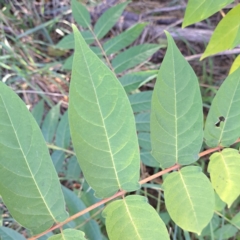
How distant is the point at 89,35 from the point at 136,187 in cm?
93

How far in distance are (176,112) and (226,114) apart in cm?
14

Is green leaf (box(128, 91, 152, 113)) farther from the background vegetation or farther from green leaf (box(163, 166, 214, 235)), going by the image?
green leaf (box(163, 166, 214, 235))

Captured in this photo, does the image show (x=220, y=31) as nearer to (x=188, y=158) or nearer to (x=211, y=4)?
(x=211, y=4)

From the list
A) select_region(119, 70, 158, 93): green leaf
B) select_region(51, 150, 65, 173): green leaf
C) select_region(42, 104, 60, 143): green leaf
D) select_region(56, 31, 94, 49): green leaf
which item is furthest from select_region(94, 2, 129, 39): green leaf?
select_region(51, 150, 65, 173): green leaf

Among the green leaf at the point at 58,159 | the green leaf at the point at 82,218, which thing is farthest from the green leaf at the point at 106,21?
the green leaf at the point at 82,218

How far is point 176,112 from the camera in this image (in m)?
0.76

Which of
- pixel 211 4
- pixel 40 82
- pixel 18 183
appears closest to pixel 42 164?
pixel 18 183

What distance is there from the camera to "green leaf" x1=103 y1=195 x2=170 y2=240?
0.72 m

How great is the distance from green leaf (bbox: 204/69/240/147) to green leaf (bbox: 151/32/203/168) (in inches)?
2.9

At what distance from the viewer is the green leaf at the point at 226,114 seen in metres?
0.79

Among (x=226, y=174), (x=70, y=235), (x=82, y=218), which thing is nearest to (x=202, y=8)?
(x=226, y=174)

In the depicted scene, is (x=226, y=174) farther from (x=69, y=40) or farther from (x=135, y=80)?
(x=69, y=40)

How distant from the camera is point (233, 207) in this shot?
5.35 ft

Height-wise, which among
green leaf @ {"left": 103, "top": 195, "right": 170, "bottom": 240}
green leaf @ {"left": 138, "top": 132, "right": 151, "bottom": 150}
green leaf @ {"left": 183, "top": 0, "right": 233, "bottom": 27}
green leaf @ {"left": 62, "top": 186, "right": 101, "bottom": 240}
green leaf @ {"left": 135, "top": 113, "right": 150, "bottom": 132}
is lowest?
green leaf @ {"left": 62, "top": 186, "right": 101, "bottom": 240}
